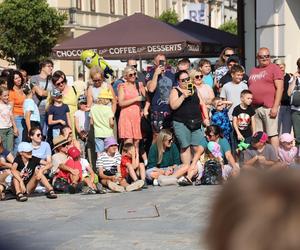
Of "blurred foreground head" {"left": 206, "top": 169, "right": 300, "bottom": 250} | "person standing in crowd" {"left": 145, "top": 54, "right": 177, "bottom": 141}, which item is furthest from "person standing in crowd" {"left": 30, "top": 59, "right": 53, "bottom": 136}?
"blurred foreground head" {"left": 206, "top": 169, "right": 300, "bottom": 250}

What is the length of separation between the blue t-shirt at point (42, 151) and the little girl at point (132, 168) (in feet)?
3.57

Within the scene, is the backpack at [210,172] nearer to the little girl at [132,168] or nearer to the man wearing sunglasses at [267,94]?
the little girl at [132,168]

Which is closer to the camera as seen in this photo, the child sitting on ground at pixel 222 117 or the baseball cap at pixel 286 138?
the baseball cap at pixel 286 138

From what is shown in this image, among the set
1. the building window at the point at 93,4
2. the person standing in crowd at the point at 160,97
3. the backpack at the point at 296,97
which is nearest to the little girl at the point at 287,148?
the backpack at the point at 296,97

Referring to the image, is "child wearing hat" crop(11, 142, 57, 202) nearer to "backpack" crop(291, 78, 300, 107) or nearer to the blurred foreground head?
"backpack" crop(291, 78, 300, 107)

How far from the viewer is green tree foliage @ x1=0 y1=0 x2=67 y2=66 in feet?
168

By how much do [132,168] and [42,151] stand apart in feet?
4.34

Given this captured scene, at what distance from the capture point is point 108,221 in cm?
874

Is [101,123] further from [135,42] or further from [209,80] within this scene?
[135,42]

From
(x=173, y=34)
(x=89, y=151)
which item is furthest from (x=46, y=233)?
(x=173, y=34)

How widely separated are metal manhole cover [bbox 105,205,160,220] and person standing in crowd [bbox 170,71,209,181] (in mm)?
2394

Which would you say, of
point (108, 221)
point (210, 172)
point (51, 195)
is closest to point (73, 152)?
point (51, 195)

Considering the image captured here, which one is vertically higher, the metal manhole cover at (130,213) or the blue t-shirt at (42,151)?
the blue t-shirt at (42,151)

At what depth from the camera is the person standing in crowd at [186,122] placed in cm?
1181
